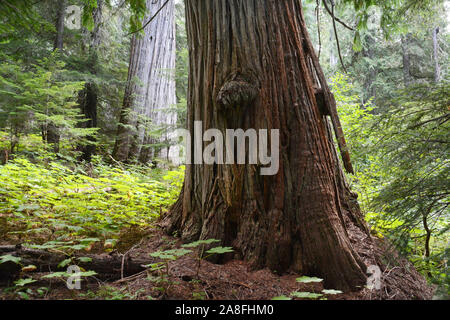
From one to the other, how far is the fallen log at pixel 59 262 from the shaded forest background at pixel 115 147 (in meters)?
0.09

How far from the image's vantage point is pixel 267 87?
7.50ft

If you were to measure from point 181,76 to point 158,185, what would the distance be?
2.69 m

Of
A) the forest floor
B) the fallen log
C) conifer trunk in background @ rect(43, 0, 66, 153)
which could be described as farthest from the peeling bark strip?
conifer trunk in background @ rect(43, 0, 66, 153)

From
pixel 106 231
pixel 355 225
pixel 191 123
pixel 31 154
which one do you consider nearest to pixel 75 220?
pixel 106 231

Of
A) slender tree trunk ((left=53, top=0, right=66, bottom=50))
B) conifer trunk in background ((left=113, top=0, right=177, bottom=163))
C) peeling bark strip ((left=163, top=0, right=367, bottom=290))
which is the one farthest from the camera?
slender tree trunk ((left=53, top=0, right=66, bottom=50))

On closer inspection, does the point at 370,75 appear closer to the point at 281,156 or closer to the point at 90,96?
the point at 90,96

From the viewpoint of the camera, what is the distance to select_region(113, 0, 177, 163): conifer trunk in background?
21.7ft

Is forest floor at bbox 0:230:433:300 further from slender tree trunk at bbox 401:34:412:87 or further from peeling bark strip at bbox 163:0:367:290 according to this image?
slender tree trunk at bbox 401:34:412:87

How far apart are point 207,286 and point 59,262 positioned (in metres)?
1.04

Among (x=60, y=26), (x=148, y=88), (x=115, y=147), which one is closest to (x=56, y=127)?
(x=115, y=147)

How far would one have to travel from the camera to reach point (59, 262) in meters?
1.94

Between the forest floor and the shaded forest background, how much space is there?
250 millimetres
